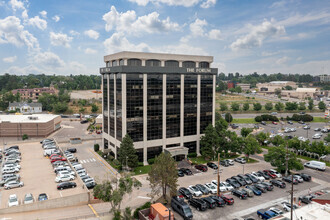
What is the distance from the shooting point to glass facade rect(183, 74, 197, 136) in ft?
209

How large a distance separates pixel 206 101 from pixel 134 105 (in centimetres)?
2086

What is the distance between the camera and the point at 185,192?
42812 mm

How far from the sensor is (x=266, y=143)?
76.1 meters

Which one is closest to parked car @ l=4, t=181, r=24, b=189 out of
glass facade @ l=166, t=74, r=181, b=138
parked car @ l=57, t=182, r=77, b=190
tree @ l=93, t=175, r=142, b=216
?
parked car @ l=57, t=182, r=77, b=190

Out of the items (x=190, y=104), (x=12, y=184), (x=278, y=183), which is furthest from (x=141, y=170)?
(x=278, y=183)

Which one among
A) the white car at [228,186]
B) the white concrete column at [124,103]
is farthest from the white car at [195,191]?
the white concrete column at [124,103]

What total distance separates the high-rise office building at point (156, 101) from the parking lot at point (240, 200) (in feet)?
36.3

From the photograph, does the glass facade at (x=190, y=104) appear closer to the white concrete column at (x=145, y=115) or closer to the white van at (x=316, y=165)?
the white concrete column at (x=145, y=115)

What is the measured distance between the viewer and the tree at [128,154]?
52969mm

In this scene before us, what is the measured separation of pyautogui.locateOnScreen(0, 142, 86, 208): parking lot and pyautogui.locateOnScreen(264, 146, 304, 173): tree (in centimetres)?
3889

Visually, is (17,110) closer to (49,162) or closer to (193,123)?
(49,162)

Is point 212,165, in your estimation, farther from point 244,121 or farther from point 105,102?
point 244,121

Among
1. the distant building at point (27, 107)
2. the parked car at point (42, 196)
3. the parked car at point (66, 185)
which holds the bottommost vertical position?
the parked car at point (42, 196)

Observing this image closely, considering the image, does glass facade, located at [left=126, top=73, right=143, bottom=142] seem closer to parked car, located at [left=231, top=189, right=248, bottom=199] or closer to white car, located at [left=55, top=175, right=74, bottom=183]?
white car, located at [left=55, top=175, right=74, bottom=183]
